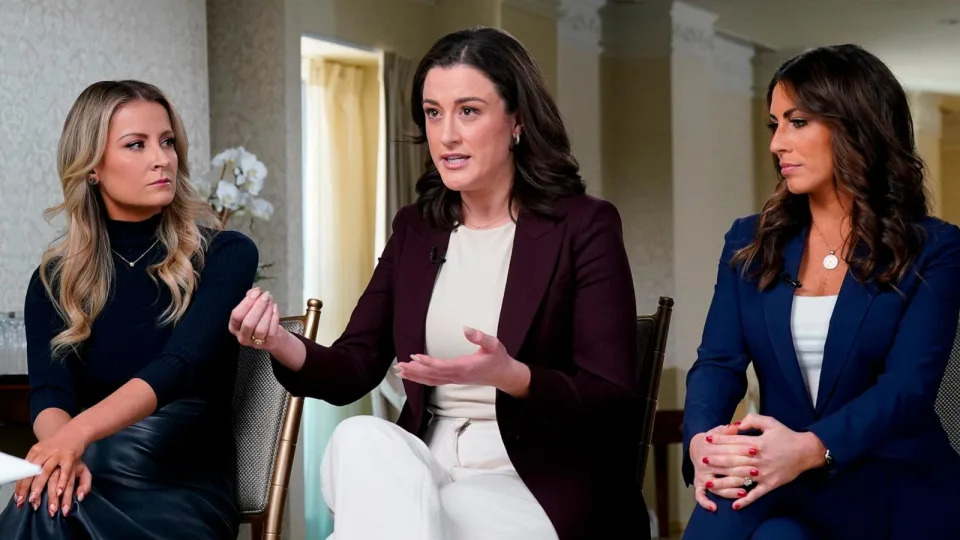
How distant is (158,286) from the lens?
2.57 m

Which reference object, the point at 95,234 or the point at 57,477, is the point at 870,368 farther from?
the point at 95,234

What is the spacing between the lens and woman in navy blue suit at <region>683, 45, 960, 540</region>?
1.93 metres

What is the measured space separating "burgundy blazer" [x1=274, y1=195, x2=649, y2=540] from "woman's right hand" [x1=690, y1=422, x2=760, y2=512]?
0.18 m

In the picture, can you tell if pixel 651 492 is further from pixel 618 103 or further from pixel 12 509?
pixel 12 509

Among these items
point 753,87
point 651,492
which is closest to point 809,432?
point 651,492

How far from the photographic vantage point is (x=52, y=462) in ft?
7.29

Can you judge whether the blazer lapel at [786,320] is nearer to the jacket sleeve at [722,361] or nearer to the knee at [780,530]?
the jacket sleeve at [722,361]

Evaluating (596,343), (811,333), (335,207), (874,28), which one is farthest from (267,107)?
(874,28)

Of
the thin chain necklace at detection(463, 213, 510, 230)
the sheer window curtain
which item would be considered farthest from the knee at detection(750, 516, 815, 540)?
the sheer window curtain

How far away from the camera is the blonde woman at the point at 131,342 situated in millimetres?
2277

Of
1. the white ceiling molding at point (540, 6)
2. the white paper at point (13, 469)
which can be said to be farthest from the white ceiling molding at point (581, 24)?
Answer: the white paper at point (13, 469)

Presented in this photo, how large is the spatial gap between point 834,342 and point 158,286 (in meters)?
1.35

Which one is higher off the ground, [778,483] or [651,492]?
[778,483]

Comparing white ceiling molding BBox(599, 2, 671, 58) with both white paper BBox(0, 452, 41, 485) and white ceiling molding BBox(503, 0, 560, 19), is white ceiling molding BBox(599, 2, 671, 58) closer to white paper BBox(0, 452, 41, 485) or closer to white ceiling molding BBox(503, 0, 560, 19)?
white ceiling molding BBox(503, 0, 560, 19)
